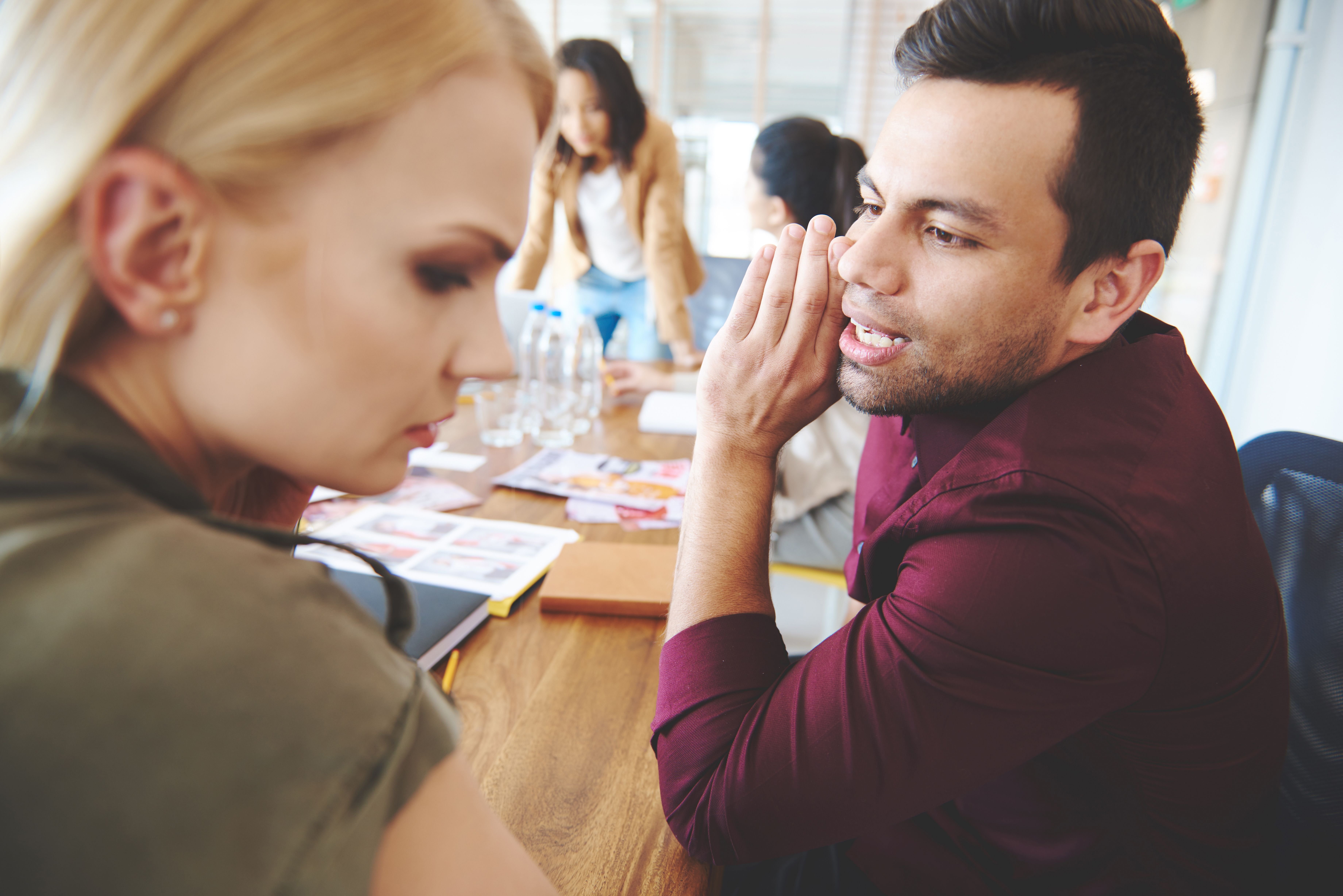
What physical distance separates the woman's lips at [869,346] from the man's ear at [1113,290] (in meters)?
0.19

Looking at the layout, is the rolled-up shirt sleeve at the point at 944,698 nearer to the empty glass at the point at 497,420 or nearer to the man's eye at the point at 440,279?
the man's eye at the point at 440,279

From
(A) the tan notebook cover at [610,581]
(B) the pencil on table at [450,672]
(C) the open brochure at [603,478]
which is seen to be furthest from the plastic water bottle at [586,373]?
(B) the pencil on table at [450,672]

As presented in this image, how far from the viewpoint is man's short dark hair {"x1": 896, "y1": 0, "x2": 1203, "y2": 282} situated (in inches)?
30.4

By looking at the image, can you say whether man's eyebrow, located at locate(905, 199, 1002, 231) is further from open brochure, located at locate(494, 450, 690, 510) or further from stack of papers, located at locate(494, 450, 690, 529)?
open brochure, located at locate(494, 450, 690, 510)

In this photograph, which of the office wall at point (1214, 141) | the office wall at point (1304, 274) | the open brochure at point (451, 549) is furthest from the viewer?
the office wall at point (1214, 141)

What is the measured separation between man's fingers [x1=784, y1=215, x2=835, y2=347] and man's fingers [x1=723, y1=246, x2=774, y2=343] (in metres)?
0.04

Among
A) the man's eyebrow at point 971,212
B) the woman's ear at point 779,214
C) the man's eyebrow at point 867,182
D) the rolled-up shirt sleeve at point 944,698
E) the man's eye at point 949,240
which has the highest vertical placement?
the man's eyebrow at point 867,182

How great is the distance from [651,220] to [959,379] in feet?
6.58

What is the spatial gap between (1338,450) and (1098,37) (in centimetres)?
55

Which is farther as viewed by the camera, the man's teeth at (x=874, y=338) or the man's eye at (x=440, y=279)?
the man's teeth at (x=874, y=338)

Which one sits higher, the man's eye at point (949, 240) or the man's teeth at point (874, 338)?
the man's eye at point (949, 240)

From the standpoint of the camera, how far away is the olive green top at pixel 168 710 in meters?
0.29

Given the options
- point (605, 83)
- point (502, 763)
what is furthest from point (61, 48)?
point (605, 83)

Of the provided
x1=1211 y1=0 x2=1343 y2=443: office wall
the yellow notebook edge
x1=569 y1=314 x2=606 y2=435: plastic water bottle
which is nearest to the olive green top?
→ the yellow notebook edge
